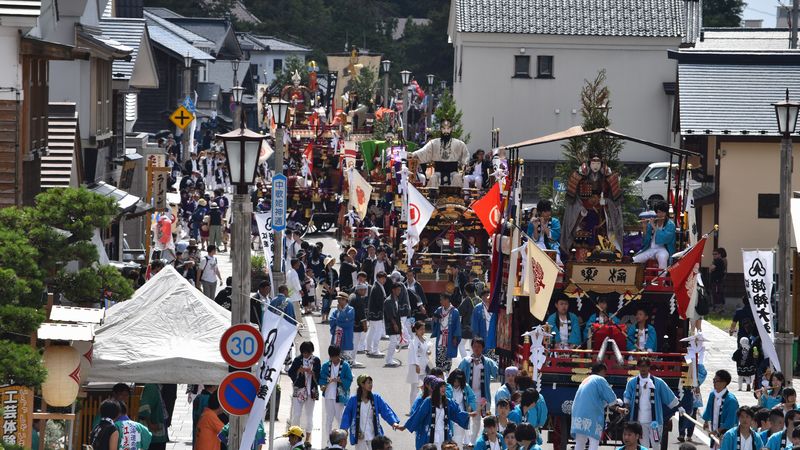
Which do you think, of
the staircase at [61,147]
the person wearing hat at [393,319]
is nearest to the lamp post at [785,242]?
the person wearing hat at [393,319]

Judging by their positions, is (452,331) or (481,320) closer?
(452,331)

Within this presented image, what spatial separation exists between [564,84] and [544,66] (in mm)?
970

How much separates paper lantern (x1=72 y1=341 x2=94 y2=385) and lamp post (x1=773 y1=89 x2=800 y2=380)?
9.43m

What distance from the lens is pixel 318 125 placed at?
5159cm

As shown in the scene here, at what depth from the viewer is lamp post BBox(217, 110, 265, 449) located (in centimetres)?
1498

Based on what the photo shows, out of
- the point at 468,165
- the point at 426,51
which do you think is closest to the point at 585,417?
the point at 468,165

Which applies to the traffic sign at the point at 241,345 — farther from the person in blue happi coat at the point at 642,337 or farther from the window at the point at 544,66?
the window at the point at 544,66

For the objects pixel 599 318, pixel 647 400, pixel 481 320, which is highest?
pixel 599 318

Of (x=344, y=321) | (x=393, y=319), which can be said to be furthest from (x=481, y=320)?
(x=393, y=319)

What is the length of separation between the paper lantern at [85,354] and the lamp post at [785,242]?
30.9 feet

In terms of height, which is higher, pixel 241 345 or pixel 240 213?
pixel 240 213

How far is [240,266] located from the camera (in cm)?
1527

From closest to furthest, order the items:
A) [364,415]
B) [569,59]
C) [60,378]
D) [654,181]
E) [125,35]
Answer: [60,378] → [364,415] → [125,35] → [654,181] → [569,59]

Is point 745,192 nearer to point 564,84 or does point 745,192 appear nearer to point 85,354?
point 564,84
